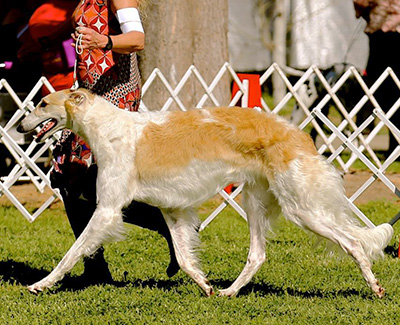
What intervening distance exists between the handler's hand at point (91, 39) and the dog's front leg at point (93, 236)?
922 millimetres

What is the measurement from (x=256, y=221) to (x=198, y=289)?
1.78 feet

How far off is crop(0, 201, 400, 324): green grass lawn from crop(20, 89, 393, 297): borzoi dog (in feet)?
0.86

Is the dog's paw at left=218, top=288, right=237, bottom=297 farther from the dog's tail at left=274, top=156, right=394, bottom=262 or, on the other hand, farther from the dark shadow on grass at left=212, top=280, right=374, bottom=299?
the dog's tail at left=274, top=156, right=394, bottom=262

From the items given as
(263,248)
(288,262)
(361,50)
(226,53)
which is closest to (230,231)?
(288,262)

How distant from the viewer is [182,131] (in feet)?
16.4

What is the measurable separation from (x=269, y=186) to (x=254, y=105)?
375 centimetres

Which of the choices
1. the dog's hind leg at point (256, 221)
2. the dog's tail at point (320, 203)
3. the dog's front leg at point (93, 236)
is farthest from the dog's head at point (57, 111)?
the dog's tail at point (320, 203)


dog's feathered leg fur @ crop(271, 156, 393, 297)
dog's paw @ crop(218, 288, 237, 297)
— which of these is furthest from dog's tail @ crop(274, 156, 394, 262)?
dog's paw @ crop(218, 288, 237, 297)

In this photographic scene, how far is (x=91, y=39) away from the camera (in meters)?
4.80

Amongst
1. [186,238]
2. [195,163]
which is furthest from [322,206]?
[186,238]

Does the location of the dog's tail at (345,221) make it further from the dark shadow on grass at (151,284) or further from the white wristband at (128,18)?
the white wristband at (128,18)

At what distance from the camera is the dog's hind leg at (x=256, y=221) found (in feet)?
17.1

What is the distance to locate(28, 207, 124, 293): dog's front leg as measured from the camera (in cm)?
498

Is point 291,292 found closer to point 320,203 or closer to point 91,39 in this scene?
point 320,203
